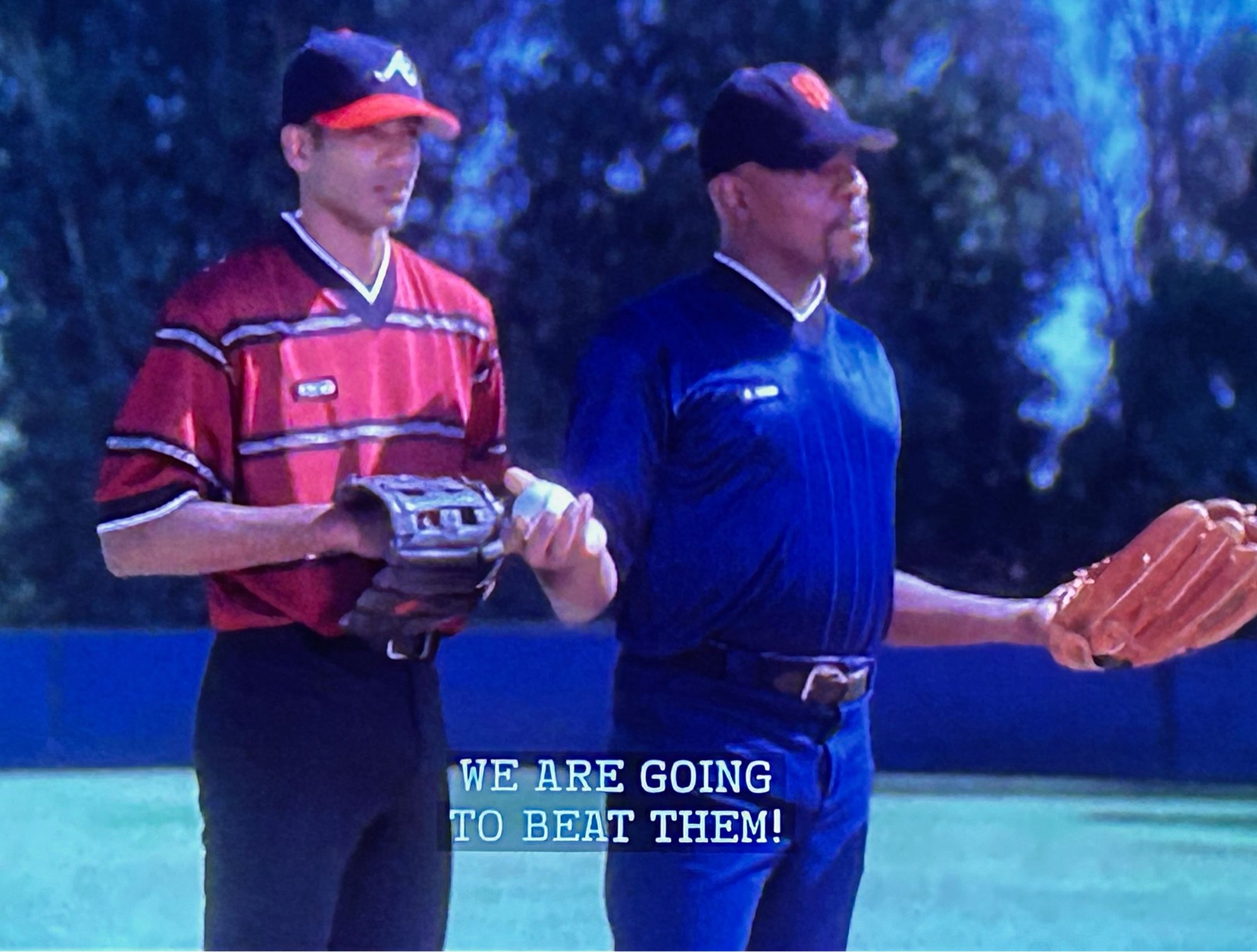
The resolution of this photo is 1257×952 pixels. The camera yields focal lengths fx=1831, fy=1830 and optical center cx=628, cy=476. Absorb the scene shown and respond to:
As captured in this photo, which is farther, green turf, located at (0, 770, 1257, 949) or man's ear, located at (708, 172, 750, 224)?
green turf, located at (0, 770, 1257, 949)

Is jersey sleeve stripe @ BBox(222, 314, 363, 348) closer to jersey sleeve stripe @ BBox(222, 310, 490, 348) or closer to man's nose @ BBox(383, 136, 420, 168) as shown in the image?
jersey sleeve stripe @ BBox(222, 310, 490, 348)

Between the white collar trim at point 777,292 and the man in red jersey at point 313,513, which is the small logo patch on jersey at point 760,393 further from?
the man in red jersey at point 313,513

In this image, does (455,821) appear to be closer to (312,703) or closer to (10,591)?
(312,703)

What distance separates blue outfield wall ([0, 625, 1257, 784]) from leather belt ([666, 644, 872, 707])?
434 cm

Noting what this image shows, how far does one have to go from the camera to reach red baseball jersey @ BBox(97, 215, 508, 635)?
7.50 feet

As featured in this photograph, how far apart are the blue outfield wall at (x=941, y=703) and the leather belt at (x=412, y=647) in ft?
14.1

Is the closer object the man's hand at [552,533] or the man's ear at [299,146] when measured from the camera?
the man's hand at [552,533]

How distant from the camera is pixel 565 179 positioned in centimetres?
691

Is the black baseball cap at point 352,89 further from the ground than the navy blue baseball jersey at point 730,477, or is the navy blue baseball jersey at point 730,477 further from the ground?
the black baseball cap at point 352,89

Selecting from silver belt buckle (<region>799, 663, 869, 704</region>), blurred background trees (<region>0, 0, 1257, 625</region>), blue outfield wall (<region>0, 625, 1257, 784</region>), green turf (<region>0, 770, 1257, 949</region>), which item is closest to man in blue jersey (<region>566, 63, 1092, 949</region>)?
silver belt buckle (<region>799, 663, 869, 704</region>)

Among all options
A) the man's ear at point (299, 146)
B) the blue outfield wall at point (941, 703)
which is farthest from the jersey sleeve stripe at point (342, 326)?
the blue outfield wall at point (941, 703)

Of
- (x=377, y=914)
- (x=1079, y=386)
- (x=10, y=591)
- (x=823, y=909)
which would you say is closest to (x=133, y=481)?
(x=377, y=914)

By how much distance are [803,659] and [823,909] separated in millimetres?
326

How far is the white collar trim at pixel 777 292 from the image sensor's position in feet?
8.11
